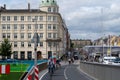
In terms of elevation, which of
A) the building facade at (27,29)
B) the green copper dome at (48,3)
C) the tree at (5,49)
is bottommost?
the tree at (5,49)

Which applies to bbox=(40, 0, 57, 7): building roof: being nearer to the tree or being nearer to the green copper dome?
the green copper dome

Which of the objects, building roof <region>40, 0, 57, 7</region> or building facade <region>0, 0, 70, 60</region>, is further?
building roof <region>40, 0, 57, 7</region>

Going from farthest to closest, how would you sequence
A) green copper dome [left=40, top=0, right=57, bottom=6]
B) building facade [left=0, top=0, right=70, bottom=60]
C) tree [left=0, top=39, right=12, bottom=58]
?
green copper dome [left=40, top=0, right=57, bottom=6], building facade [left=0, top=0, right=70, bottom=60], tree [left=0, top=39, right=12, bottom=58]

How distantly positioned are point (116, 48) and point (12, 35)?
135 feet

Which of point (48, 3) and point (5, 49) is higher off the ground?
point (48, 3)

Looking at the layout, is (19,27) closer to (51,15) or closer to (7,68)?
(51,15)

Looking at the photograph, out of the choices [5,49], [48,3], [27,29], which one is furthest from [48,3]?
[5,49]

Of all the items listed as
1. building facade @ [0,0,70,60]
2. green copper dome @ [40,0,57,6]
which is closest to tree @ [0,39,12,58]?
building facade @ [0,0,70,60]

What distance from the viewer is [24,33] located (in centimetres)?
16412

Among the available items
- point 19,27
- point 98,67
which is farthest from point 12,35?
point 98,67

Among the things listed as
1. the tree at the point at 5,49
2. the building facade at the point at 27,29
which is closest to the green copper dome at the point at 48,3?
the building facade at the point at 27,29

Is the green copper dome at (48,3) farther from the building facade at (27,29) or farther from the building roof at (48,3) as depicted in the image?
the building facade at (27,29)

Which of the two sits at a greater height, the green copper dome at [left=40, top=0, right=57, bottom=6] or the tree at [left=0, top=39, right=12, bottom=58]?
the green copper dome at [left=40, top=0, right=57, bottom=6]

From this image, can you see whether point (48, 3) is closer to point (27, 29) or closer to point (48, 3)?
point (48, 3)
